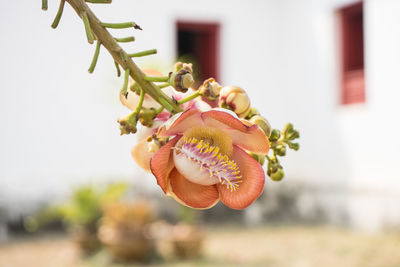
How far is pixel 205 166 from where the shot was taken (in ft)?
1.41

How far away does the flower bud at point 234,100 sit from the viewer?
455 millimetres

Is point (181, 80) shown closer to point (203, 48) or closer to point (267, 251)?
point (267, 251)

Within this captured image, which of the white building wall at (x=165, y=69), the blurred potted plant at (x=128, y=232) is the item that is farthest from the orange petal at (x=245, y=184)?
the white building wall at (x=165, y=69)

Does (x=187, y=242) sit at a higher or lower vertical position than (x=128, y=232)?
lower

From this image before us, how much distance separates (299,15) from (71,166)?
A: 3973 millimetres

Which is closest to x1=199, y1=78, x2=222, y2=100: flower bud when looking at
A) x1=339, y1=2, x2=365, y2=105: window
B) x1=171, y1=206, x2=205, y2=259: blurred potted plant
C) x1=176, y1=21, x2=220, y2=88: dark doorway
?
x1=171, y1=206, x2=205, y2=259: blurred potted plant

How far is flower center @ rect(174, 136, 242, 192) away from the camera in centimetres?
43

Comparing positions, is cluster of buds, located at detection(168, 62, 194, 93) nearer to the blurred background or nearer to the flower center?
the flower center

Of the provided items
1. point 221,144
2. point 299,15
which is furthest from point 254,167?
point 299,15

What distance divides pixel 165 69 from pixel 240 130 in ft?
20.0

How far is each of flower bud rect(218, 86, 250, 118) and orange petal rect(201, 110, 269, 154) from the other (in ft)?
0.09

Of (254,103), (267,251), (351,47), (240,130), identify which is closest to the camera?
(240,130)

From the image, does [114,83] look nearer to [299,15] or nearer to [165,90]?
[299,15]

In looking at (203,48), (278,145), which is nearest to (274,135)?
(278,145)
